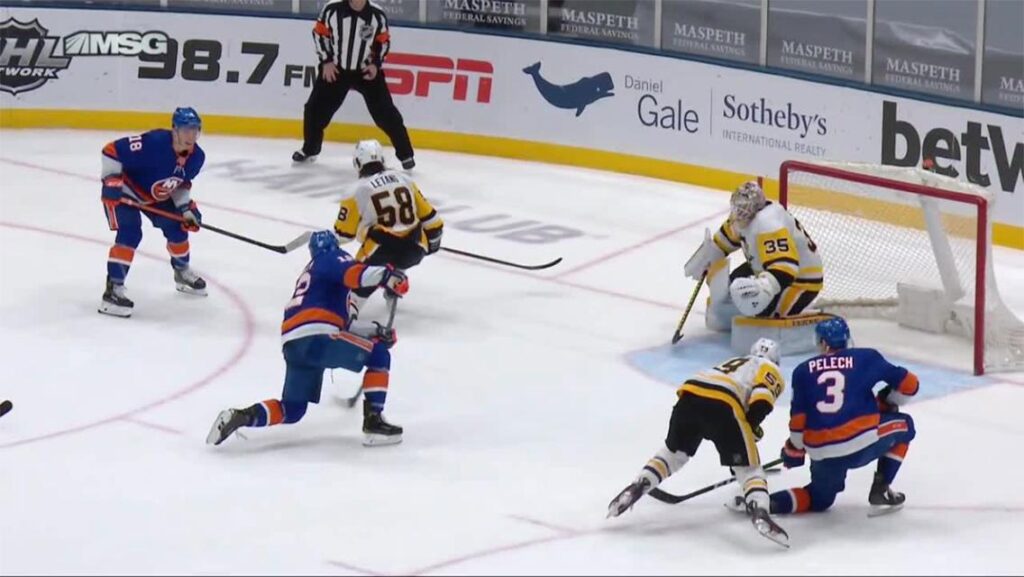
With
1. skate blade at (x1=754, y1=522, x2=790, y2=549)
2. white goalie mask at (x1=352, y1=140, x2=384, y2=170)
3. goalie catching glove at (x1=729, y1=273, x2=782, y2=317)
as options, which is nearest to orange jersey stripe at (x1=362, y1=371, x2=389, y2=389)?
white goalie mask at (x1=352, y1=140, x2=384, y2=170)

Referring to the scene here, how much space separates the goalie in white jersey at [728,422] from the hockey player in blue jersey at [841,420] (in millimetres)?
130

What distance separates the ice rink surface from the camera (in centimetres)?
745

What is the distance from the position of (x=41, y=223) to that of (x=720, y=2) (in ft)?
13.5

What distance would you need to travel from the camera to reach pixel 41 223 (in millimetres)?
11984

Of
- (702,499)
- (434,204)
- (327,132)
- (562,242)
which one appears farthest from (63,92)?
(702,499)

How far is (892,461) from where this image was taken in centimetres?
775

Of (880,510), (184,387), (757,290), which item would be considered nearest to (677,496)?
(880,510)

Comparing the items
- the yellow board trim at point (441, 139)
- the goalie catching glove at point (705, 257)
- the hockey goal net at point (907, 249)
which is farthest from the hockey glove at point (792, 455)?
the yellow board trim at point (441, 139)

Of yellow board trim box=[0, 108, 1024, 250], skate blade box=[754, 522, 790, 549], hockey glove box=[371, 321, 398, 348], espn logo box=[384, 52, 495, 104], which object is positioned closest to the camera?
skate blade box=[754, 522, 790, 549]

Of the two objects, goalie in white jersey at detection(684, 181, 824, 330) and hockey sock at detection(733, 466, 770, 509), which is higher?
goalie in white jersey at detection(684, 181, 824, 330)

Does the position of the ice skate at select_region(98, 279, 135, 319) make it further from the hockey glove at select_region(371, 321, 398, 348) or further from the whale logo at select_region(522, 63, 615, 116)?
the whale logo at select_region(522, 63, 615, 116)

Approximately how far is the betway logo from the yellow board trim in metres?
0.85

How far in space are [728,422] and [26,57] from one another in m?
7.73

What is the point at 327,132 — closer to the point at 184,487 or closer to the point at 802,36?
the point at 802,36
